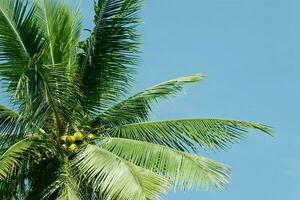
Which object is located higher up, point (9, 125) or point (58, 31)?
point (58, 31)

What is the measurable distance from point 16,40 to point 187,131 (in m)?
3.26

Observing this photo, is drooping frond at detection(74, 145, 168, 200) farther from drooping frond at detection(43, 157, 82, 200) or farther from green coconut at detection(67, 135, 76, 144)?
green coconut at detection(67, 135, 76, 144)

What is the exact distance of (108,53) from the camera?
50.9 ft

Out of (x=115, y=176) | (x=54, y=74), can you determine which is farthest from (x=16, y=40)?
(x=115, y=176)

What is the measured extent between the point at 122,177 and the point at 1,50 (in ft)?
10.1

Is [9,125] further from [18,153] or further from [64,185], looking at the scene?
[64,185]

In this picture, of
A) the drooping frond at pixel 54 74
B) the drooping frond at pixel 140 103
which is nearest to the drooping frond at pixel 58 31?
the drooping frond at pixel 54 74

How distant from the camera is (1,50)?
47.5 ft

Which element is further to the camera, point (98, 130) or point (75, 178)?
point (98, 130)

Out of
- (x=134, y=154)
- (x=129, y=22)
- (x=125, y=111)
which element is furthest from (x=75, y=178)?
(x=129, y=22)

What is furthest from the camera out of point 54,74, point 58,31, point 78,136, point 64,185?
point 58,31

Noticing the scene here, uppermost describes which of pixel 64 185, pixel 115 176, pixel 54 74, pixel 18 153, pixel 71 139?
pixel 54 74

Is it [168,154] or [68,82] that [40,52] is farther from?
Result: [168,154]

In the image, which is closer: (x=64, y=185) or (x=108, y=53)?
(x=64, y=185)
